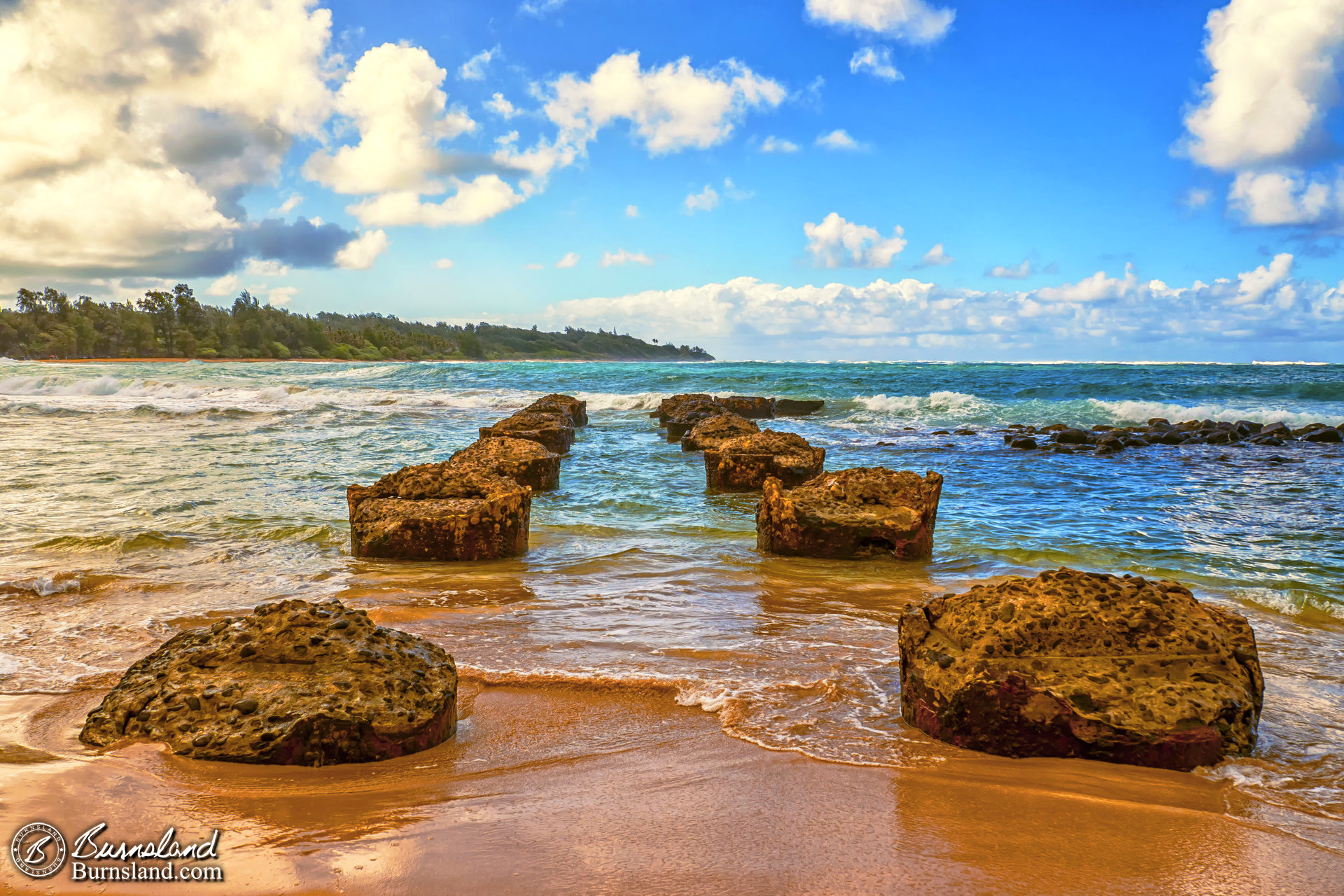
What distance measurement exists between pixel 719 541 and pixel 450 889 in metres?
5.04

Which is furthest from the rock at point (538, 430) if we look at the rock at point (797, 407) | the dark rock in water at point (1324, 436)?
the dark rock in water at point (1324, 436)

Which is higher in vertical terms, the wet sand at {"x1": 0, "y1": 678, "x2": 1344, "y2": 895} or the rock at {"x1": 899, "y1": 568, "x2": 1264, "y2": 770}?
the rock at {"x1": 899, "y1": 568, "x2": 1264, "y2": 770}

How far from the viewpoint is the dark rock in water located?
51.4ft

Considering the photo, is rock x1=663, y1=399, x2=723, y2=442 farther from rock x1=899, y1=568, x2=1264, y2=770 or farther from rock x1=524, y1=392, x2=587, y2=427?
rock x1=899, y1=568, x2=1264, y2=770

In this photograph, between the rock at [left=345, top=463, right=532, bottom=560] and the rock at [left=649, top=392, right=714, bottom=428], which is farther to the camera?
the rock at [left=649, top=392, right=714, bottom=428]

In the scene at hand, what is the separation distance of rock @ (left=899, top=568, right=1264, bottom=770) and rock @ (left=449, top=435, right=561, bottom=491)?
6.35 m

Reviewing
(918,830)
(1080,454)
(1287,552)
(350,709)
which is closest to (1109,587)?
(918,830)

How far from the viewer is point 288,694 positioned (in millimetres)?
2641

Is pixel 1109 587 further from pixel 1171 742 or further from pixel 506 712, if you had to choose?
pixel 506 712

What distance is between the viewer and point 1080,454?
1395cm

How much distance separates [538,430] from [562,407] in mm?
4216

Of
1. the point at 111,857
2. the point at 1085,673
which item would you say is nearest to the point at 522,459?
the point at 1085,673

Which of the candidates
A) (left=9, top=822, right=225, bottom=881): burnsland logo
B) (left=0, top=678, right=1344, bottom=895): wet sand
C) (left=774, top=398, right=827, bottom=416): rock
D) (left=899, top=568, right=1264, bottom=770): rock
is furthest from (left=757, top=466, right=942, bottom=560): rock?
(left=774, top=398, right=827, bottom=416): rock

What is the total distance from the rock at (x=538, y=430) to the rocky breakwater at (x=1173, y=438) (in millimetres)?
8541
